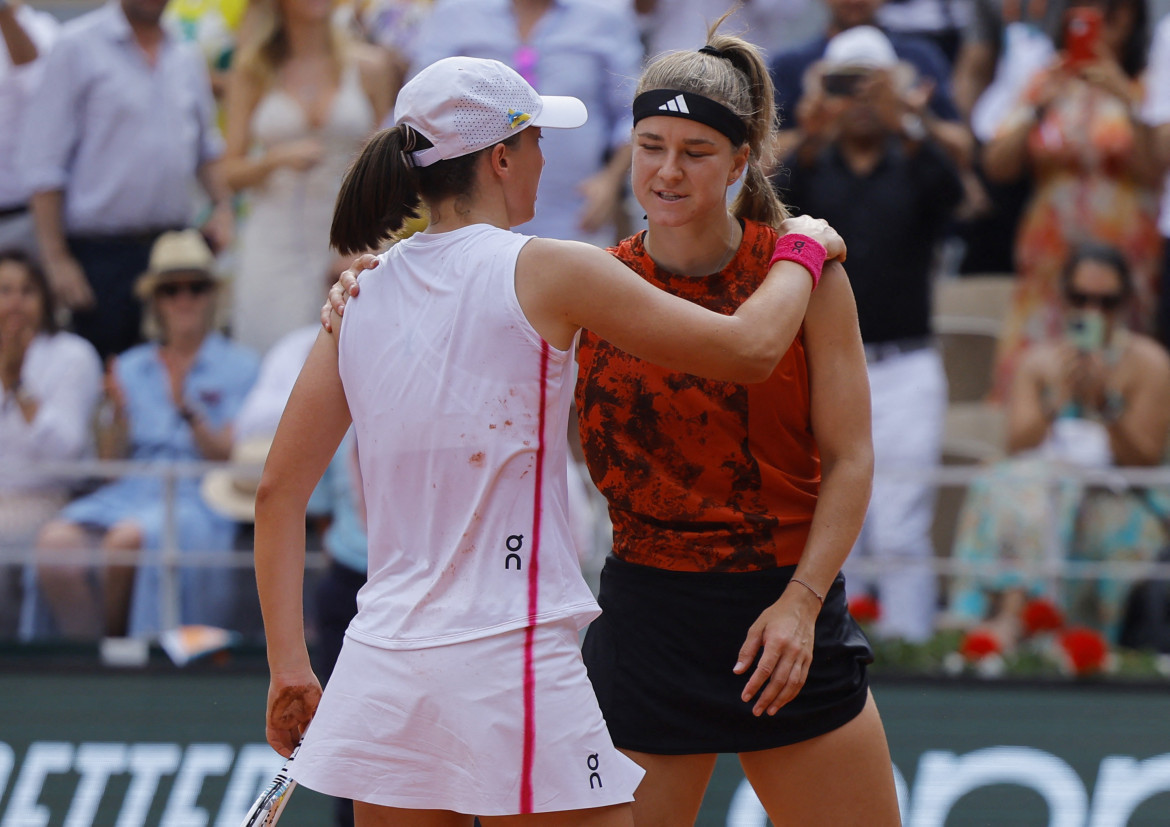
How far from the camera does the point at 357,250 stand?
246 centimetres

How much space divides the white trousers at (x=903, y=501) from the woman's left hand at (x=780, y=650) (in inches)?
101

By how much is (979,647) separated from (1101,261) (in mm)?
1576

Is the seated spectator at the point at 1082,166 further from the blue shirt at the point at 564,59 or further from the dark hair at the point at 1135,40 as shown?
the blue shirt at the point at 564,59

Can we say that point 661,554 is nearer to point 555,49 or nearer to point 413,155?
point 413,155

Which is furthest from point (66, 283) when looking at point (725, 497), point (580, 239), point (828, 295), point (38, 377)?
point (828, 295)

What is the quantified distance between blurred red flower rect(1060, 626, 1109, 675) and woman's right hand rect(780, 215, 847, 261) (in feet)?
8.46

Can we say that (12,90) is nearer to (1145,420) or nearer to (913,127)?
(913,127)

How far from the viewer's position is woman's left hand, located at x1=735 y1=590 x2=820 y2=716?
256 centimetres

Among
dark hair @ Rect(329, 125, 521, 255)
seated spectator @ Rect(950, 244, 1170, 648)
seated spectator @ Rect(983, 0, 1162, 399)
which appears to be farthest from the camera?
seated spectator @ Rect(983, 0, 1162, 399)

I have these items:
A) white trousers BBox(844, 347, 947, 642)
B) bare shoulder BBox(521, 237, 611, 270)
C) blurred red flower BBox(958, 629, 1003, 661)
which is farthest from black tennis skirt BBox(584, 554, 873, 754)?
white trousers BBox(844, 347, 947, 642)

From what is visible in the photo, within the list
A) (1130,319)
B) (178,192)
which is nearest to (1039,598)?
(1130,319)

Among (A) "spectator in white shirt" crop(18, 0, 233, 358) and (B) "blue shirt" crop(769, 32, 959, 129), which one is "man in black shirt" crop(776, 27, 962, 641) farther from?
(A) "spectator in white shirt" crop(18, 0, 233, 358)

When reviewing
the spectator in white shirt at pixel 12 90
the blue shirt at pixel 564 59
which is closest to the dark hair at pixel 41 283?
the spectator in white shirt at pixel 12 90

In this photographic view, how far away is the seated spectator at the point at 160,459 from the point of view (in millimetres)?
5562
